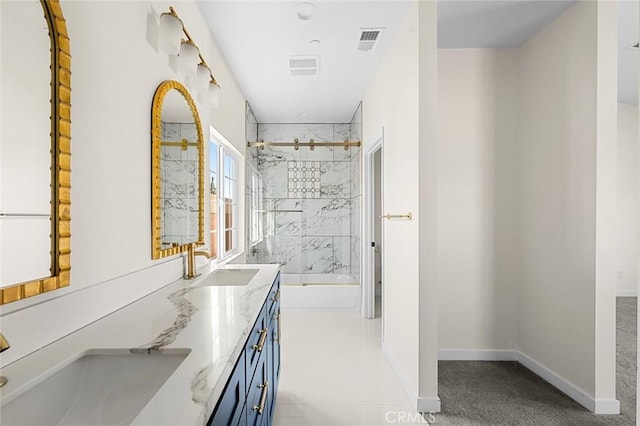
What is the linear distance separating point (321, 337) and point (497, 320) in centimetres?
165

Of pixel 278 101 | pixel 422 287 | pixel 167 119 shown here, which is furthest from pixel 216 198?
pixel 422 287

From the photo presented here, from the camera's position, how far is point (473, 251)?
2.94m

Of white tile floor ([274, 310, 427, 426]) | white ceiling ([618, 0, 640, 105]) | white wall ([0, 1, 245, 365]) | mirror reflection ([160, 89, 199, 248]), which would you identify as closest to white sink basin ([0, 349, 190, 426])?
white wall ([0, 1, 245, 365])

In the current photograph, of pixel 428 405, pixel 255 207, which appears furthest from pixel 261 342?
pixel 255 207

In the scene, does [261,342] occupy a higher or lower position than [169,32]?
lower

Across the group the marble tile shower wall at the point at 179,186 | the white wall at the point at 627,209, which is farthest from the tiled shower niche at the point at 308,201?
the white wall at the point at 627,209

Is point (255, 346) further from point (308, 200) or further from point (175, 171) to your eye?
point (308, 200)

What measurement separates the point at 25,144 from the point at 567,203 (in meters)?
2.91

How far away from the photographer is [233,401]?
93cm

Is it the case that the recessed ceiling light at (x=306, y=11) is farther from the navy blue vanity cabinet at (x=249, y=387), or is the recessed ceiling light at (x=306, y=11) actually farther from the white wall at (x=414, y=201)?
the navy blue vanity cabinet at (x=249, y=387)

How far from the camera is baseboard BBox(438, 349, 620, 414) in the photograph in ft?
6.95

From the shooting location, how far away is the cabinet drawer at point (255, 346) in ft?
3.76

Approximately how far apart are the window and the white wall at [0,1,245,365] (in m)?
1.24

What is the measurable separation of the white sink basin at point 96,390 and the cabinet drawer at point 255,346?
0.29 metres
